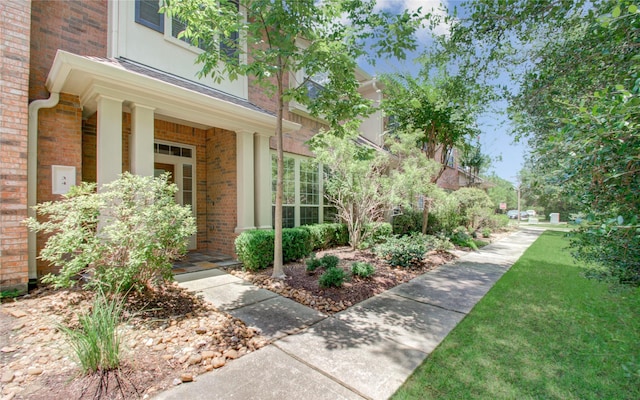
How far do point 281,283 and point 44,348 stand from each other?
328 centimetres

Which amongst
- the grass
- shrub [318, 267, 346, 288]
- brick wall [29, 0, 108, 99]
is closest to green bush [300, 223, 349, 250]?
shrub [318, 267, 346, 288]

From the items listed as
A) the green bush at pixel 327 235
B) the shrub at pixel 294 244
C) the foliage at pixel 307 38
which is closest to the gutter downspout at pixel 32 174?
the foliage at pixel 307 38

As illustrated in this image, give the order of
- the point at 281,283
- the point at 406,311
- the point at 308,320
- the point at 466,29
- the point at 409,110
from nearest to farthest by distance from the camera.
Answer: the point at 308,320 < the point at 406,311 < the point at 281,283 < the point at 466,29 < the point at 409,110

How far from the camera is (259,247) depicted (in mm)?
6254

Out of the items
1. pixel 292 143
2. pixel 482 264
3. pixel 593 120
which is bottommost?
pixel 482 264

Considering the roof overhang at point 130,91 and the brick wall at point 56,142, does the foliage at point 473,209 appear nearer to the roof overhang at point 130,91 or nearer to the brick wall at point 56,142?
the roof overhang at point 130,91

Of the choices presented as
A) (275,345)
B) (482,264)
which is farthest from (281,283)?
(482,264)

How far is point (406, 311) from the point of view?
4.39 metres

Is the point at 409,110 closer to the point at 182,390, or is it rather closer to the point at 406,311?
the point at 406,311

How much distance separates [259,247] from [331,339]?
3257mm

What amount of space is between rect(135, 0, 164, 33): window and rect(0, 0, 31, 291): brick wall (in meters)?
1.96

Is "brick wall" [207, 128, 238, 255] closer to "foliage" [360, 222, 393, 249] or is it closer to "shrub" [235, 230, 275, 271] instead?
"shrub" [235, 230, 275, 271]

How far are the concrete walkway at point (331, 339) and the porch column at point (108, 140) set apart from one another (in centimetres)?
234

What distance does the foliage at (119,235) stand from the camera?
12.5 feet
